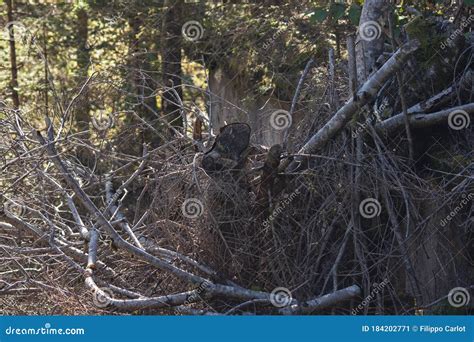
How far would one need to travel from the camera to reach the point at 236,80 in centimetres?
1283

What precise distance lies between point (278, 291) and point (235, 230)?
66 cm

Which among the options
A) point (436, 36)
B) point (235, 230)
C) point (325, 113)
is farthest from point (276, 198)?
point (436, 36)
